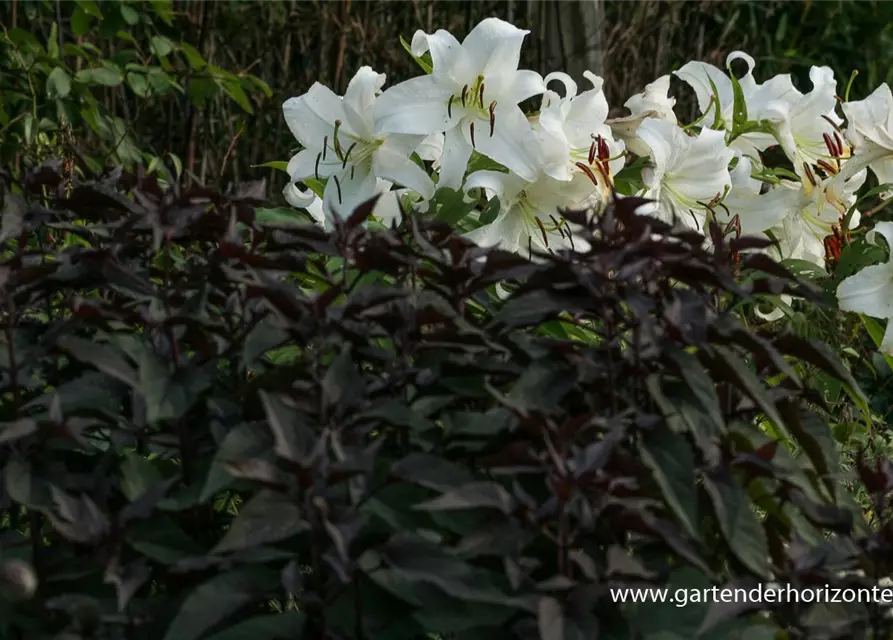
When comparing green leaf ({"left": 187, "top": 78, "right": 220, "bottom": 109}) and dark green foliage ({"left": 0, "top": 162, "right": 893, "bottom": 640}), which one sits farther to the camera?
green leaf ({"left": 187, "top": 78, "right": 220, "bottom": 109})

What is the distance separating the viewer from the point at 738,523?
119 centimetres

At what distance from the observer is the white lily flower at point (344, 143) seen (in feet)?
6.33

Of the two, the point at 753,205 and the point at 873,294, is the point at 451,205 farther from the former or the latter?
the point at 873,294

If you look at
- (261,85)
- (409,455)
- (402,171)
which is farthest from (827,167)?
(261,85)

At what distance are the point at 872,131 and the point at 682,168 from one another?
0.37 metres

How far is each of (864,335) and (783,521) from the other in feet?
7.13

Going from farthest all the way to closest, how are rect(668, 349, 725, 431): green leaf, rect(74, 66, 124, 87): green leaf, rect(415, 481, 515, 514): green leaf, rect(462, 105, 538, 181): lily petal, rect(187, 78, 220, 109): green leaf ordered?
rect(187, 78, 220, 109): green leaf
rect(74, 66, 124, 87): green leaf
rect(462, 105, 538, 181): lily petal
rect(668, 349, 725, 431): green leaf
rect(415, 481, 515, 514): green leaf

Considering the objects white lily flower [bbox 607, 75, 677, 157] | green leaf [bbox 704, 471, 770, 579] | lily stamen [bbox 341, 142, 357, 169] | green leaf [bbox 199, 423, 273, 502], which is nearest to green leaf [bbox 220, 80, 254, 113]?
white lily flower [bbox 607, 75, 677, 157]

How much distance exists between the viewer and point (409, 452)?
128 cm

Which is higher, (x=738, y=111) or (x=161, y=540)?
(x=738, y=111)

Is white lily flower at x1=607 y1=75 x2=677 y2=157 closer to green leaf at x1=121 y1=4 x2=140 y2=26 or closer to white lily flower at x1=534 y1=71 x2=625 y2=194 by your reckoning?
white lily flower at x1=534 y1=71 x2=625 y2=194

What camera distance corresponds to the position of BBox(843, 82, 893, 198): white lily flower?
7.01 feet

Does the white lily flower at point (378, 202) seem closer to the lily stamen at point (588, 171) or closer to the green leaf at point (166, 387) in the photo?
the lily stamen at point (588, 171)

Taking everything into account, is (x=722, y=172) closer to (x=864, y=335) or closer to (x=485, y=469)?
(x=485, y=469)
